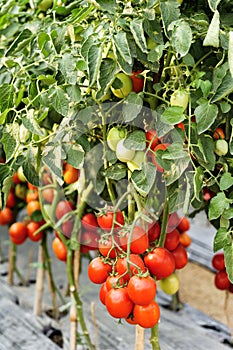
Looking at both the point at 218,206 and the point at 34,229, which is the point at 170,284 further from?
the point at 34,229

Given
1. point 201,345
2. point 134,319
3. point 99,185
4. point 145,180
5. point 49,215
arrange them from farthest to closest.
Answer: point 201,345 → point 49,215 → point 99,185 → point 134,319 → point 145,180

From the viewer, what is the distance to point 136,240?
968mm

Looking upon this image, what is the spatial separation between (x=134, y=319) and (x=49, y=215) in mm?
553

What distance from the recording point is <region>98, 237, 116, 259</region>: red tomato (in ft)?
3.24

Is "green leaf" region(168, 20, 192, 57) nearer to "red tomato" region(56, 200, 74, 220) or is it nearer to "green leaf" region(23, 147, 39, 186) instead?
"green leaf" region(23, 147, 39, 186)

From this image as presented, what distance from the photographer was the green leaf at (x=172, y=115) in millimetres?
863

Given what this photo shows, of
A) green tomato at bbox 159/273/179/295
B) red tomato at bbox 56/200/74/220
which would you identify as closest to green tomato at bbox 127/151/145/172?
green tomato at bbox 159/273/179/295

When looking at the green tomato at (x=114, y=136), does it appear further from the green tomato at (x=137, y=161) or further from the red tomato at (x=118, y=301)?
the red tomato at (x=118, y=301)

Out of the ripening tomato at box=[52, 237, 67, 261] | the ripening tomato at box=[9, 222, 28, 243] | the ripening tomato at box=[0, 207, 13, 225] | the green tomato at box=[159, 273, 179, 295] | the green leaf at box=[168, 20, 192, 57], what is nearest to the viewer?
the green leaf at box=[168, 20, 192, 57]

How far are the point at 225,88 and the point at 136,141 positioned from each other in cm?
16

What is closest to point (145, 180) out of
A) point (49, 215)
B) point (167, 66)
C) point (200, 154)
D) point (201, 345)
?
point (200, 154)

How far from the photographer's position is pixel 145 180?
0.87 meters

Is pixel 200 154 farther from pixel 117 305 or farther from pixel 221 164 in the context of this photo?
pixel 117 305

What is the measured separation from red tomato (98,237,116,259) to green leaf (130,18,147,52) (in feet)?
1.12
